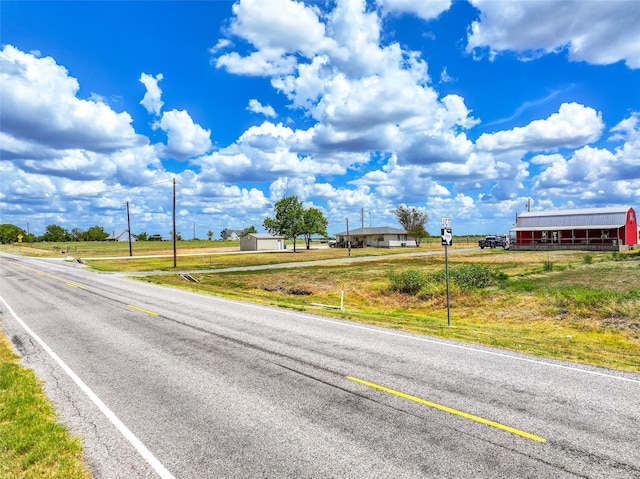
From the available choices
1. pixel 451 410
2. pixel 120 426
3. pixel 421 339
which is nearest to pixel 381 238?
pixel 421 339

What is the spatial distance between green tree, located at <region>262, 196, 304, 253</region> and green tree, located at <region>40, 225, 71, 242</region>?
152m

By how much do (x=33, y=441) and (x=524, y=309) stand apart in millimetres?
17236

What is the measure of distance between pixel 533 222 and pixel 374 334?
61747mm

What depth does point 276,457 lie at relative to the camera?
5289 millimetres

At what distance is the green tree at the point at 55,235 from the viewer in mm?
186250

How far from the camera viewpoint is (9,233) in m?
189

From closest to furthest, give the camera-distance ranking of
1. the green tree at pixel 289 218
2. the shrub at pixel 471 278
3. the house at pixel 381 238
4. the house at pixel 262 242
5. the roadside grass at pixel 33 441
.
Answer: the roadside grass at pixel 33 441 → the shrub at pixel 471 278 → the green tree at pixel 289 218 → the house at pixel 381 238 → the house at pixel 262 242

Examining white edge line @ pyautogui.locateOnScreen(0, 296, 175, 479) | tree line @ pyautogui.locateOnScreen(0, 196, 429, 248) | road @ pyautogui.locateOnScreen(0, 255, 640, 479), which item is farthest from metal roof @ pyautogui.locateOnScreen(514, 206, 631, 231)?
white edge line @ pyautogui.locateOnScreen(0, 296, 175, 479)

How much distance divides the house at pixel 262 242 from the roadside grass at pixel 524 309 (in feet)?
209

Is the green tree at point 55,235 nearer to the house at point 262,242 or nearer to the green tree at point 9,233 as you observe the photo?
the green tree at point 9,233

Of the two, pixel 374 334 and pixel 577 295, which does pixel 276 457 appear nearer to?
pixel 374 334

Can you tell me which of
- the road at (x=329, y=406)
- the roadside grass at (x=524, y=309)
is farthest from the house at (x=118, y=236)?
the road at (x=329, y=406)

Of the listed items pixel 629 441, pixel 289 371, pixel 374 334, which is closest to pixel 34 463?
pixel 289 371

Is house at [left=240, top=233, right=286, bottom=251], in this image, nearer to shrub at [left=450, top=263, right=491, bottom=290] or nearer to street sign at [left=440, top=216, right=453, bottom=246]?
shrub at [left=450, top=263, right=491, bottom=290]
